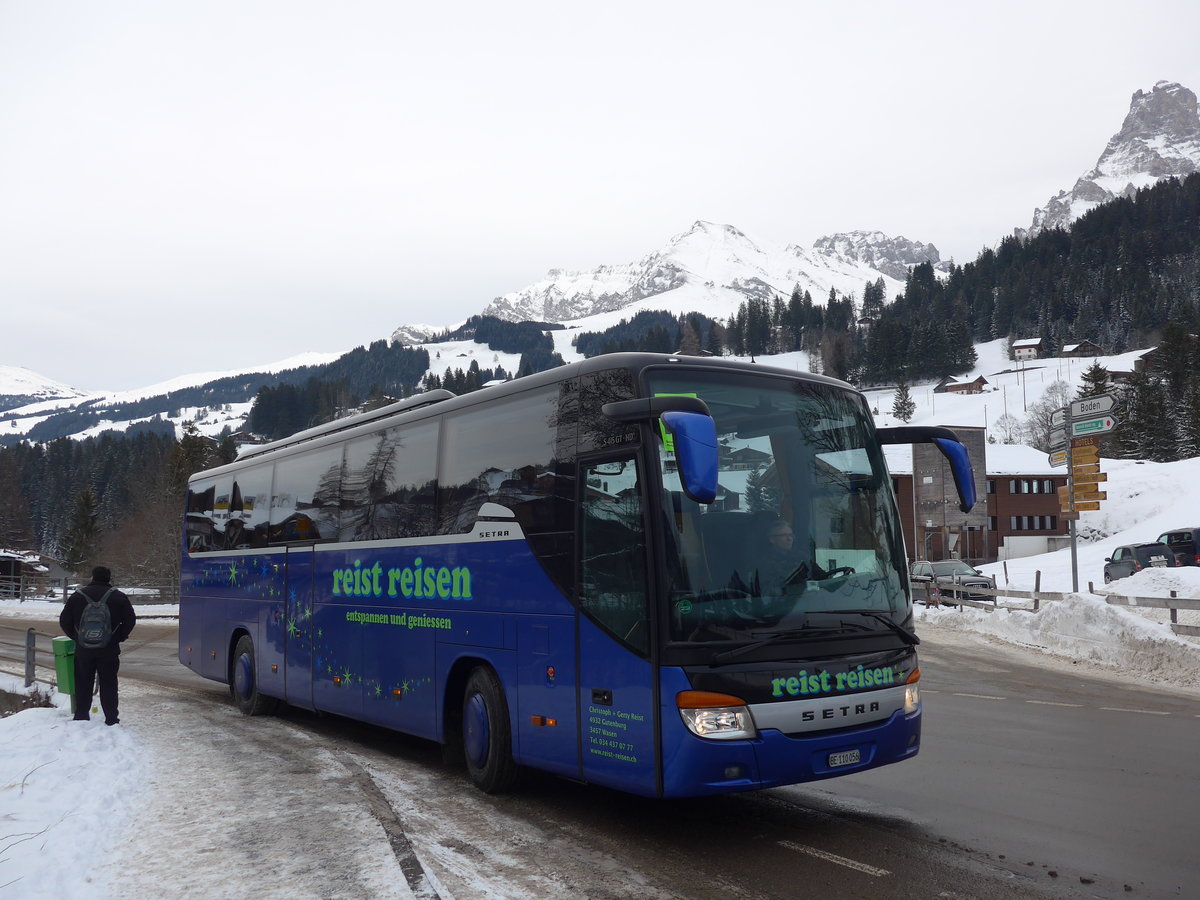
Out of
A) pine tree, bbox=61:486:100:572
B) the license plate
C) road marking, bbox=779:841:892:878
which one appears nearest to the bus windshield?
the license plate

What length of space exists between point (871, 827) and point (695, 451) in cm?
321

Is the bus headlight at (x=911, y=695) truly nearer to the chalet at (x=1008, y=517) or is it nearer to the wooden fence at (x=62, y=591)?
the wooden fence at (x=62, y=591)

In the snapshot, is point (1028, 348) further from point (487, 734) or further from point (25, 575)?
point (487, 734)

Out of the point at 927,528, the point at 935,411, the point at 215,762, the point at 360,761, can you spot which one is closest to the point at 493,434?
the point at 360,761

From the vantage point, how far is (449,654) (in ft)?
28.8

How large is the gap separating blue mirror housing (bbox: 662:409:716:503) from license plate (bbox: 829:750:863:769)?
2158 mm

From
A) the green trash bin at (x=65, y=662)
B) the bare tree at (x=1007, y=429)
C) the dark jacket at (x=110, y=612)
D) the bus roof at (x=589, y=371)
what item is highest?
the bare tree at (x=1007, y=429)

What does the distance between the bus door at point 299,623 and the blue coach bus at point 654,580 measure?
7.02 feet

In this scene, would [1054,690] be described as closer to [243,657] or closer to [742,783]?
[742,783]

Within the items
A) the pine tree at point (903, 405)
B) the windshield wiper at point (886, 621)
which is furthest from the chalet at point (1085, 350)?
the windshield wiper at point (886, 621)

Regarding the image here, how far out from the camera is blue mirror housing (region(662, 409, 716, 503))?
5576mm

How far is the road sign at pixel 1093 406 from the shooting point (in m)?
19.9

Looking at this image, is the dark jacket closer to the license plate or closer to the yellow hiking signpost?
the license plate

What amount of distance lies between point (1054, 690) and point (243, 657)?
11.5 metres
